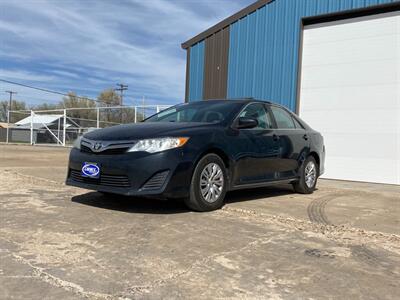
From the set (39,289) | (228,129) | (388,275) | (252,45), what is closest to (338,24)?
(252,45)

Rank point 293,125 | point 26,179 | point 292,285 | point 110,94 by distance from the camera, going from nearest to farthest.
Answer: point 292,285 < point 293,125 < point 26,179 < point 110,94

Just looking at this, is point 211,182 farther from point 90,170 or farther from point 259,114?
point 259,114

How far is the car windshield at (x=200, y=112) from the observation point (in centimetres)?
615

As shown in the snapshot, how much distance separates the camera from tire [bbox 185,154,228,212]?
17.6 ft

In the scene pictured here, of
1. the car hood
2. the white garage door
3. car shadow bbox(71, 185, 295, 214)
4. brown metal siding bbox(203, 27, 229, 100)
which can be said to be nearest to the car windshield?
the car hood

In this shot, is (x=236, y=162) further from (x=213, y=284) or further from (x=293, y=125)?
(x=213, y=284)

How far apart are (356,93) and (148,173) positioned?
777cm

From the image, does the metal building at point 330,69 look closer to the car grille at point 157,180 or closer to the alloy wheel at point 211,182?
the alloy wheel at point 211,182

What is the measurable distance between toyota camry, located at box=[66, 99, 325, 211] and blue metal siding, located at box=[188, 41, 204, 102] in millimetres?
7296

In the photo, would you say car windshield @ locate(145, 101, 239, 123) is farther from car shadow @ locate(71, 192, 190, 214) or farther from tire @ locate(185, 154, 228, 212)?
car shadow @ locate(71, 192, 190, 214)

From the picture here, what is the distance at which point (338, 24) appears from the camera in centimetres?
1168

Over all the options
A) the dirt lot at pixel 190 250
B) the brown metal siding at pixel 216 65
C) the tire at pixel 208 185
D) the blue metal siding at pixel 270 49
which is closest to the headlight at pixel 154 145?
the tire at pixel 208 185

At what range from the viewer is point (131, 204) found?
5.87 meters

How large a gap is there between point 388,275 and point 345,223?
1854 mm
